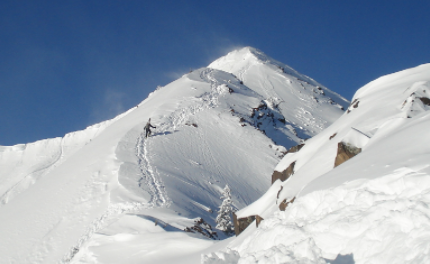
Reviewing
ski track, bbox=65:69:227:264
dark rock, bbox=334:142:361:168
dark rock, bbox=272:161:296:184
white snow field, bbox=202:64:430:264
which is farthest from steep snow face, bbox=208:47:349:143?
white snow field, bbox=202:64:430:264

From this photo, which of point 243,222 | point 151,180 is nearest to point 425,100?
point 243,222

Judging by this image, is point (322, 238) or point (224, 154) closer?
point (322, 238)

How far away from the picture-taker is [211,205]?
25.9 metres

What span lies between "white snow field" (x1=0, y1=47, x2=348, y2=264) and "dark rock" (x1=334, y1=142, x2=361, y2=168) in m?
5.26

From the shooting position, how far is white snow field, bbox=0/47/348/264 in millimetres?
17641

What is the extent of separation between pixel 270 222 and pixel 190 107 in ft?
123

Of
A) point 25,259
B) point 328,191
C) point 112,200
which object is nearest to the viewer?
point 328,191

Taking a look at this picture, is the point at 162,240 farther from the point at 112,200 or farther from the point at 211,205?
the point at 211,205

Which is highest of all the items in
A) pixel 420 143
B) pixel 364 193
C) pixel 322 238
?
pixel 420 143

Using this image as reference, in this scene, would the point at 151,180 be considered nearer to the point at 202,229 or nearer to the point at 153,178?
the point at 153,178

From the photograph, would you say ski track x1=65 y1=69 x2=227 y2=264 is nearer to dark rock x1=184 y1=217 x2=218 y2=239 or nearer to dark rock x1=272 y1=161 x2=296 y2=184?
dark rock x1=184 y1=217 x2=218 y2=239

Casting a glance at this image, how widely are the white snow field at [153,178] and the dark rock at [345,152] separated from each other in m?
5.26

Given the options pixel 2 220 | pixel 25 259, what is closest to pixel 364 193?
pixel 25 259

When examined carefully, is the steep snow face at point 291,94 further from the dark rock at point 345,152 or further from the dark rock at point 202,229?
the dark rock at point 345,152
